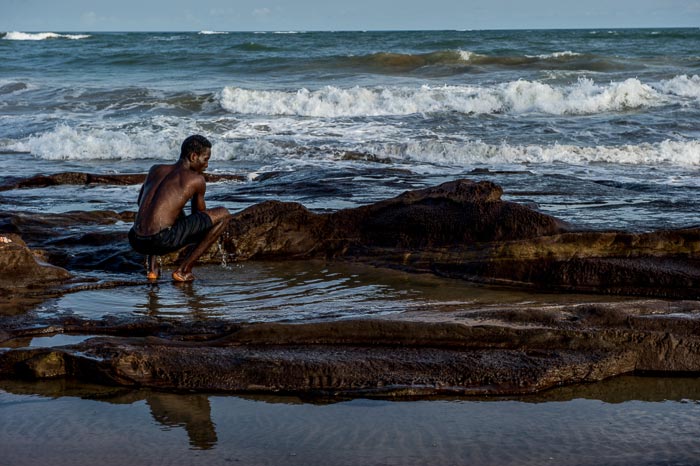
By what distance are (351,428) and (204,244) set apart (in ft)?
10.3

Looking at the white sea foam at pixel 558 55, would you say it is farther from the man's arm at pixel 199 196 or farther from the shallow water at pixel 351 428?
the shallow water at pixel 351 428

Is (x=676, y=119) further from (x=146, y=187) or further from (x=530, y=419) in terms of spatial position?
(x=530, y=419)

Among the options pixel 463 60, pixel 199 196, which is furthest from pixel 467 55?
pixel 199 196

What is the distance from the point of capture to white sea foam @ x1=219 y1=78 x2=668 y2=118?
805 inches

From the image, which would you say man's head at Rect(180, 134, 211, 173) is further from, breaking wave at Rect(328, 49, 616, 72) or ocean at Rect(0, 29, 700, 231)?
breaking wave at Rect(328, 49, 616, 72)

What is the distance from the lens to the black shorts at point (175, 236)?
21.4 ft

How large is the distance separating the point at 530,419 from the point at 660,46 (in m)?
35.4

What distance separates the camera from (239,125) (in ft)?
60.0

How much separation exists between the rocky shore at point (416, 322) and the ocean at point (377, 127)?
733 millimetres

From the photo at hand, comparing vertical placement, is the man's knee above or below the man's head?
below

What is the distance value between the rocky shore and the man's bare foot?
0.99 ft

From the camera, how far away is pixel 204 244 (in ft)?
22.2

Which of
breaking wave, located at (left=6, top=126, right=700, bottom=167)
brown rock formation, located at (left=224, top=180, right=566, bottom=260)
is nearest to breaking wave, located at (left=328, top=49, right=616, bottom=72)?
breaking wave, located at (left=6, top=126, right=700, bottom=167)

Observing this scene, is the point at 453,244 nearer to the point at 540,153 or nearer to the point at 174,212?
the point at 174,212
